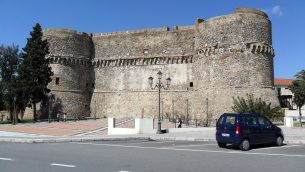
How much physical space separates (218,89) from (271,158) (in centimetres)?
1986

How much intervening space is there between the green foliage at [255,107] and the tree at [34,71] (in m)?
20.6

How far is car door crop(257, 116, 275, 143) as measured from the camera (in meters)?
9.54

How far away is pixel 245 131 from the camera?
29.5 ft

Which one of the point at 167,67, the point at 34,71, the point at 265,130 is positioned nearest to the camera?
the point at 265,130

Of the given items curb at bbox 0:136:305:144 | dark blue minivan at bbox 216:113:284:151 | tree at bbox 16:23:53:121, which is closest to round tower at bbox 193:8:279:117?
curb at bbox 0:136:305:144

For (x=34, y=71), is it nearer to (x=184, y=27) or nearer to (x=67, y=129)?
(x=67, y=129)

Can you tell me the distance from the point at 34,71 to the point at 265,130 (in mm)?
26097

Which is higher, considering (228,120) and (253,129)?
(228,120)

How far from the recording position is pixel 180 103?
31438 mm

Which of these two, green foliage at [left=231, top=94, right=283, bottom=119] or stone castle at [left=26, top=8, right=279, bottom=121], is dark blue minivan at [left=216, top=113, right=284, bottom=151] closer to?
green foliage at [left=231, top=94, right=283, bottom=119]

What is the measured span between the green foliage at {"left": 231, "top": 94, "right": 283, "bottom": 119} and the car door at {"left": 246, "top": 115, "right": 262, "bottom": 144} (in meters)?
15.2

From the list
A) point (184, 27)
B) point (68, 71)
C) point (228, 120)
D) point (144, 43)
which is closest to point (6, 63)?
point (68, 71)

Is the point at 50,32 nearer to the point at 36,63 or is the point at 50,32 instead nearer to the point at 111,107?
the point at 36,63

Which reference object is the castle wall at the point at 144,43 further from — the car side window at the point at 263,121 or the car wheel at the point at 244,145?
the car wheel at the point at 244,145
